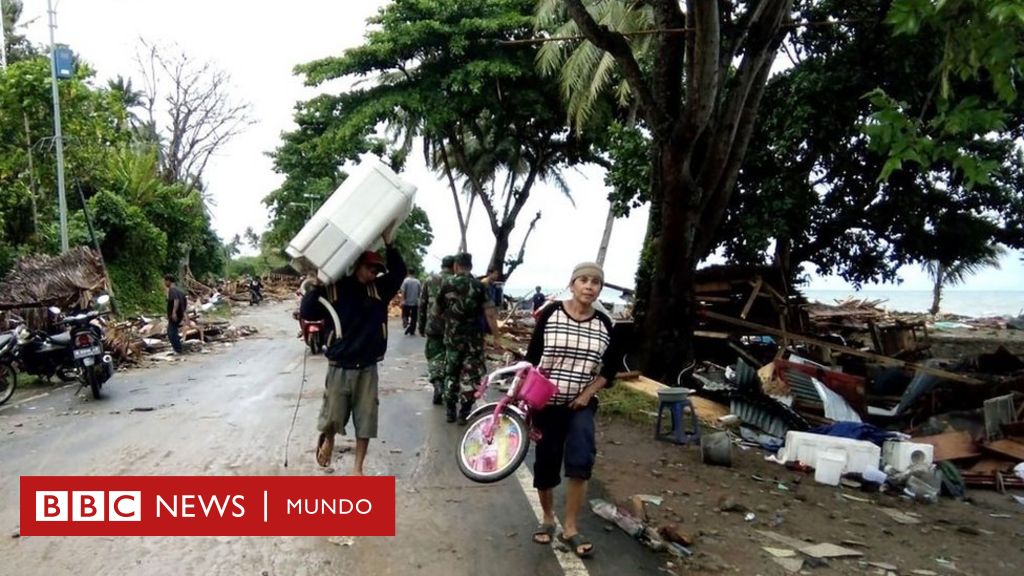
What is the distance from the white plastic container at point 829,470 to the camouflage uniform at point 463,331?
3401 millimetres

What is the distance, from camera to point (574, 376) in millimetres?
4121

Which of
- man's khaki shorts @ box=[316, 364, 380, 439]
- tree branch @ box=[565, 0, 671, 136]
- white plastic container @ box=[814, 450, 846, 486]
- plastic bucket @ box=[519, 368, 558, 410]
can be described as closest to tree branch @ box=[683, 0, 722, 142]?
tree branch @ box=[565, 0, 671, 136]

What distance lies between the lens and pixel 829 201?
15641 mm

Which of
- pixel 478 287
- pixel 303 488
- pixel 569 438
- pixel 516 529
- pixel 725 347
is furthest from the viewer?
pixel 725 347

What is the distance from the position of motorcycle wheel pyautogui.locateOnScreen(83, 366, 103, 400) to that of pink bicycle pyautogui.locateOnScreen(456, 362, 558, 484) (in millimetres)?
7116

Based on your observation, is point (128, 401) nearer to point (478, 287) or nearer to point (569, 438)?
Answer: point (478, 287)

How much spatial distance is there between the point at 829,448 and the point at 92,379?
8.87 metres

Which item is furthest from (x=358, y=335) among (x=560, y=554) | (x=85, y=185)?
(x=85, y=185)

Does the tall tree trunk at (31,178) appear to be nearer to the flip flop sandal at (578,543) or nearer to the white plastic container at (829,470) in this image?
the flip flop sandal at (578,543)

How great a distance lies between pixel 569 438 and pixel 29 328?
11.5 m

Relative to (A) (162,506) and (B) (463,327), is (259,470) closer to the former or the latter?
(A) (162,506)

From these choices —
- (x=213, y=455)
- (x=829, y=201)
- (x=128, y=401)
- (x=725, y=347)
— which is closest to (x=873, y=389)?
(x=725, y=347)

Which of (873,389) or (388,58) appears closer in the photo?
(873,389)

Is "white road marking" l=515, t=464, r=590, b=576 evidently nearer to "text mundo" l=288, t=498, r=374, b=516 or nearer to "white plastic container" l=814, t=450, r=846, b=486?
"text mundo" l=288, t=498, r=374, b=516
